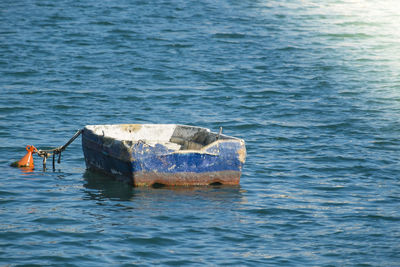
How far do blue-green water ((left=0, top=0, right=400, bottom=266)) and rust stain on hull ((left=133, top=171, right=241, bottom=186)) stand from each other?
0.24m

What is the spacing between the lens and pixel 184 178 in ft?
45.8

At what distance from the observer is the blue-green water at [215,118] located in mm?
11141

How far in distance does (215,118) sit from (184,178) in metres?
8.08

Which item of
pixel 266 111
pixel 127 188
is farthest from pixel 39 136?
pixel 266 111

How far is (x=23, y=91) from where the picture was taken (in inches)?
960

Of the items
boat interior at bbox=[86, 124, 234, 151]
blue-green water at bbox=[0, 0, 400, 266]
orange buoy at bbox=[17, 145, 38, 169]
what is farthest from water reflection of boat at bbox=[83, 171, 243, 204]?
orange buoy at bbox=[17, 145, 38, 169]

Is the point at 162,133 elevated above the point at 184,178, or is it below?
above

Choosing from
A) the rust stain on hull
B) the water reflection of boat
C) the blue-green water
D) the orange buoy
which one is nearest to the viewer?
the blue-green water

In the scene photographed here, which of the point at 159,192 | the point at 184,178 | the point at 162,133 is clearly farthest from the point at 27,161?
the point at 184,178

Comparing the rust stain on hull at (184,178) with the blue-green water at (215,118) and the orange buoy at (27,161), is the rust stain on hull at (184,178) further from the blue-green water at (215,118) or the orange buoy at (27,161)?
the orange buoy at (27,161)

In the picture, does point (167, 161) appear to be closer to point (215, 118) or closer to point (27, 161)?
point (27, 161)

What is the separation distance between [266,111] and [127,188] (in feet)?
32.4

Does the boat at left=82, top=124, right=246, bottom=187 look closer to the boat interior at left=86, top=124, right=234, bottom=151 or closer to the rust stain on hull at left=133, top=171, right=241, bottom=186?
the rust stain on hull at left=133, top=171, right=241, bottom=186

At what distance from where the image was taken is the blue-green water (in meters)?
11.1
